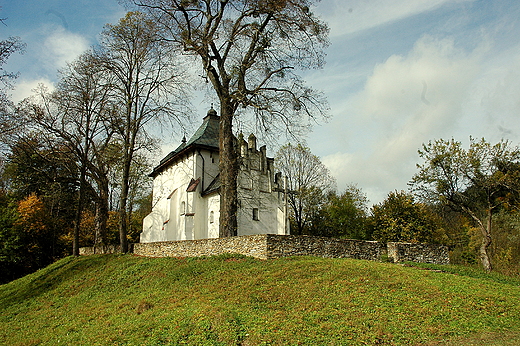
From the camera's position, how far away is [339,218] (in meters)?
36.5

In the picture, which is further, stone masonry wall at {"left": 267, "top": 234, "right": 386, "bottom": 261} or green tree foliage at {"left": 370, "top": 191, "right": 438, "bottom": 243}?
green tree foliage at {"left": 370, "top": 191, "right": 438, "bottom": 243}

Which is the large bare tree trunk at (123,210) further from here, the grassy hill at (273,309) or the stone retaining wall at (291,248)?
the grassy hill at (273,309)

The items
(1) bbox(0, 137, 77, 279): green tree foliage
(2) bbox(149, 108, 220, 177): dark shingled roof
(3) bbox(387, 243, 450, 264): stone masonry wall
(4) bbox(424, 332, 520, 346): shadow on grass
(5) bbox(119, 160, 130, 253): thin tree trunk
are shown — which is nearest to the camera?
(4) bbox(424, 332, 520, 346): shadow on grass

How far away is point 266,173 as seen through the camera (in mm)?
27875

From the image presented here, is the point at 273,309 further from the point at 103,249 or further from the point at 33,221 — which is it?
the point at 33,221

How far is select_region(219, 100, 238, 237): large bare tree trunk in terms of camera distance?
1656cm

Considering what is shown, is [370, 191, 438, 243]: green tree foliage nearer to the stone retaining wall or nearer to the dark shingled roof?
the stone retaining wall

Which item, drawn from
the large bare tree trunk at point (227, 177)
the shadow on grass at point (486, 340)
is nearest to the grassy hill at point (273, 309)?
the shadow on grass at point (486, 340)

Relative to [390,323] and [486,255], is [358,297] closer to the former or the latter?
[390,323]

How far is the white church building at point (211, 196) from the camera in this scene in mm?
26094

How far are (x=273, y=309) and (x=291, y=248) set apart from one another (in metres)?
5.67

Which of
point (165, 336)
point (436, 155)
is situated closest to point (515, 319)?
point (165, 336)

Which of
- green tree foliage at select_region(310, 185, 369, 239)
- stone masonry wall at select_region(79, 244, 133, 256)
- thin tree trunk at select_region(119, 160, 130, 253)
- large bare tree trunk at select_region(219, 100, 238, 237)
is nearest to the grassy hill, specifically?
large bare tree trunk at select_region(219, 100, 238, 237)

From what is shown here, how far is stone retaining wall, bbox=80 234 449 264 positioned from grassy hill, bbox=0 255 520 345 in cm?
69
